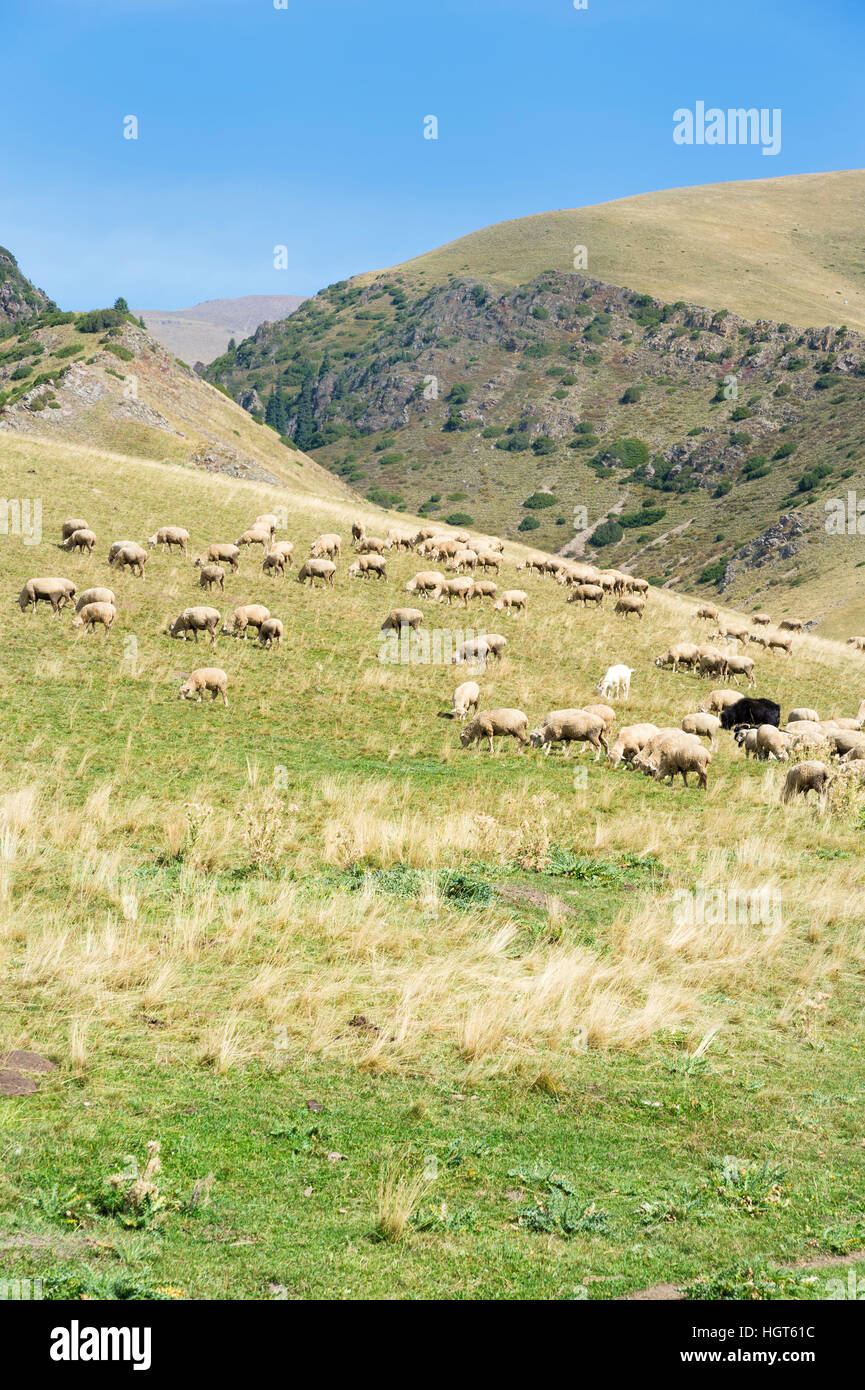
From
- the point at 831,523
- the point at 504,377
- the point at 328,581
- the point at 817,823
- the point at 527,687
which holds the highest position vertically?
the point at 504,377

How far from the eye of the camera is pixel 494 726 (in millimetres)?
23047

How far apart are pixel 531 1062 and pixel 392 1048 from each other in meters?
1.25

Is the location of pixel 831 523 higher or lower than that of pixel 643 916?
higher

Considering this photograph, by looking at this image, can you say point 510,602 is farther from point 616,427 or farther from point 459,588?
point 616,427

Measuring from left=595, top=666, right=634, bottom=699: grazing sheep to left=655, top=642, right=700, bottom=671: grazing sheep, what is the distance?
17.1 feet

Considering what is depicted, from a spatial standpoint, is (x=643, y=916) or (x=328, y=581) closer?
(x=643, y=916)

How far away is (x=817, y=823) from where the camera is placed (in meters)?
19.0

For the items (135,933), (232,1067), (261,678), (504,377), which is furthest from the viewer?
(504,377)

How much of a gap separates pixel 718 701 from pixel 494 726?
28.8 feet

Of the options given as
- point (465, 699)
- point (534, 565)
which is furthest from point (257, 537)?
point (465, 699)

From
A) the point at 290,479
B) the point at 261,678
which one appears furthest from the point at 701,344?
the point at 261,678

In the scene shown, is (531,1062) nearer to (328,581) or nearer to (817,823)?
(817,823)
